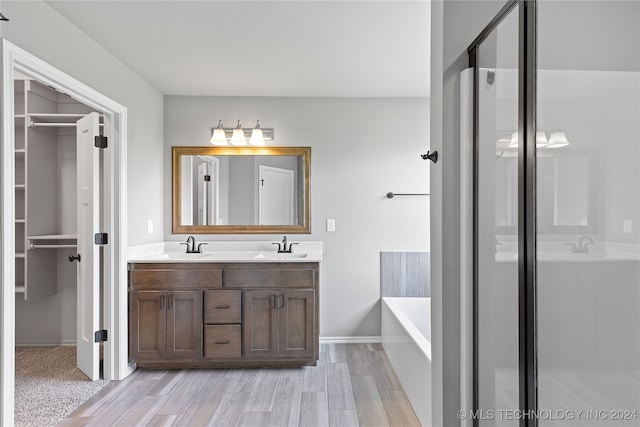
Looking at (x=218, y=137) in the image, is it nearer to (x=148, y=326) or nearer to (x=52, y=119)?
(x=52, y=119)

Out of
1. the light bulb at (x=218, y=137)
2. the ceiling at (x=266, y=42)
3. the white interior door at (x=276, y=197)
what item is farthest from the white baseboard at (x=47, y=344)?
the ceiling at (x=266, y=42)

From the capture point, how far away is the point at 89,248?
9.36 feet

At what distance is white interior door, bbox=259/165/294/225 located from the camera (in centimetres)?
380

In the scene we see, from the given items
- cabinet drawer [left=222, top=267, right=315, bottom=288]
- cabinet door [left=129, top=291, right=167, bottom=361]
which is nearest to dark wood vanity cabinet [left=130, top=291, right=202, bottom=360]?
cabinet door [left=129, top=291, right=167, bottom=361]

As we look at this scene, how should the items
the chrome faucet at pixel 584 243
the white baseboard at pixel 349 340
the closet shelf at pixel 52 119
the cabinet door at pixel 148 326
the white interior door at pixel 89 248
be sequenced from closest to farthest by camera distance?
the chrome faucet at pixel 584 243 < the white interior door at pixel 89 248 < the cabinet door at pixel 148 326 < the closet shelf at pixel 52 119 < the white baseboard at pixel 349 340

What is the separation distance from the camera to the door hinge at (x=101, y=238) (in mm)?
2850

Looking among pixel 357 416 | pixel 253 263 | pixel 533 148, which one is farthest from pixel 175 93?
pixel 533 148

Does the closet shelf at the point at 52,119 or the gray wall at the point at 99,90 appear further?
the closet shelf at the point at 52,119

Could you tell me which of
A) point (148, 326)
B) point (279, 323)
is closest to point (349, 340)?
point (279, 323)

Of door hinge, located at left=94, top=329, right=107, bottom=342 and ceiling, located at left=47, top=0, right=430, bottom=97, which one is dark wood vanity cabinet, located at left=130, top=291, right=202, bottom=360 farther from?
ceiling, located at left=47, top=0, right=430, bottom=97

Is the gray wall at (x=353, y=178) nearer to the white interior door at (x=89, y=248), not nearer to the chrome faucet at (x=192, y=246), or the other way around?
the chrome faucet at (x=192, y=246)

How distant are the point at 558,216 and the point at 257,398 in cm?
227

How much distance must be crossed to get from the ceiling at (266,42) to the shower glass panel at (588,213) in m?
1.40

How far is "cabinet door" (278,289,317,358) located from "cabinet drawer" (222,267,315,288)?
69 mm
